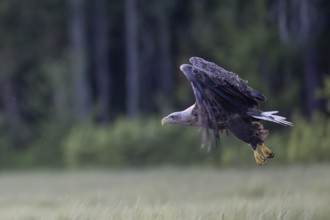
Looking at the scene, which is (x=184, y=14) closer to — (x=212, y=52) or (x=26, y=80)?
(x=212, y=52)

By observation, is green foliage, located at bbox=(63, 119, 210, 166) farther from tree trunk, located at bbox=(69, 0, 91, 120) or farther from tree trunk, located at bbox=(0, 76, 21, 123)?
tree trunk, located at bbox=(0, 76, 21, 123)

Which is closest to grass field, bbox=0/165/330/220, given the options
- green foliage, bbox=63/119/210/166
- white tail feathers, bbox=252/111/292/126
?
white tail feathers, bbox=252/111/292/126

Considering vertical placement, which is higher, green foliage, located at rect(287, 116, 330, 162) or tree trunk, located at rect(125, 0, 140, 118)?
tree trunk, located at rect(125, 0, 140, 118)

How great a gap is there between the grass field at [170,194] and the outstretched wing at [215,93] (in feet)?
3.09

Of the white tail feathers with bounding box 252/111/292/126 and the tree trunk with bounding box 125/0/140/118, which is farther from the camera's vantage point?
the tree trunk with bounding box 125/0/140/118

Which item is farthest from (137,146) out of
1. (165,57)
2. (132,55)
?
(165,57)

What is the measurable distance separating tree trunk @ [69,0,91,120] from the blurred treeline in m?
0.05

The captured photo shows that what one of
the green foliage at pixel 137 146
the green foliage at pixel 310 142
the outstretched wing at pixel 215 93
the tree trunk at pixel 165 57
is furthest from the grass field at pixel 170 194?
the tree trunk at pixel 165 57

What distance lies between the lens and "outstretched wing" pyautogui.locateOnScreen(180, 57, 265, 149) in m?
9.00

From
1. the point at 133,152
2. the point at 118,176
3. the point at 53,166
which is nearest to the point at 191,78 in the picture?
the point at 118,176

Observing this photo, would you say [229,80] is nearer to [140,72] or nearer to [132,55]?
[132,55]

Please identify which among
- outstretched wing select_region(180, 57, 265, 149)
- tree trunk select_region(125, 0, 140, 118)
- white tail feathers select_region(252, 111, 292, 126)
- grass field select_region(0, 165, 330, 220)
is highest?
tree trunk select_region(125, 0, 140, 118)

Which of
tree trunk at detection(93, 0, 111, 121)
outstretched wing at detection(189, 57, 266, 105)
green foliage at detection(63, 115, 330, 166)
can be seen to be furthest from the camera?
tree trunk at detection(93, 0, 111, 121)

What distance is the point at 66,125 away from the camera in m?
32.0
